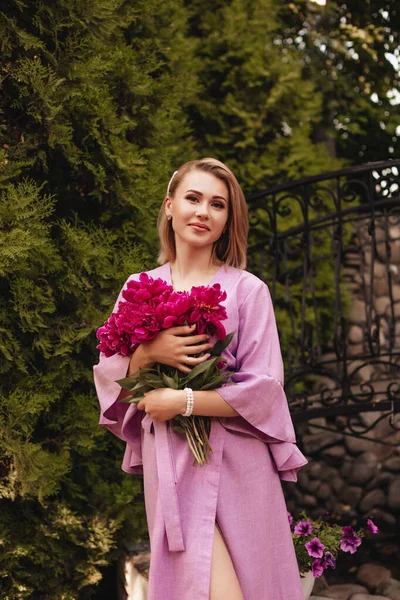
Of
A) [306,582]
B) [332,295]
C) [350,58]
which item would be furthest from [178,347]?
[350,58]

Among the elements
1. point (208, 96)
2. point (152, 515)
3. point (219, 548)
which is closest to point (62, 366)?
point (152, 515)

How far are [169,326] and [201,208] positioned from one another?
45 centimetres

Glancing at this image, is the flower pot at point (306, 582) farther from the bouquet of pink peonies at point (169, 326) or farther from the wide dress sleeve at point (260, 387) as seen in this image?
the bouquet of pink peonies at point (169, 326)

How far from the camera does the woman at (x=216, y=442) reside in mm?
2023

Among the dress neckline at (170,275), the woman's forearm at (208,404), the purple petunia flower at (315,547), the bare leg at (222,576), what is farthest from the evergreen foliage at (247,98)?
the bare leg at (222,576)

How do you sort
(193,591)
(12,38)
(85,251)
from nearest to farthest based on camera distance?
(193,591) → (12,38) → (85,251)

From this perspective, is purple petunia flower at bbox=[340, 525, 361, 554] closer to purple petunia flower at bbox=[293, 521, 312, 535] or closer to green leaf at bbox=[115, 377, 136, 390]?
purple petunia flower at bbox=[293, 521, 312, 535]

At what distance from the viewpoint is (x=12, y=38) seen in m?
2.89

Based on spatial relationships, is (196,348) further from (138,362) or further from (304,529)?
(304,529)

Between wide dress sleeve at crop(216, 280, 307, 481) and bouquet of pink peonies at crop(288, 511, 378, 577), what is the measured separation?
0.94m

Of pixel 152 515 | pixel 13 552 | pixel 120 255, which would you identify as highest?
pixel 120 255

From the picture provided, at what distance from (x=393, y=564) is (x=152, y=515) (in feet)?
8.17

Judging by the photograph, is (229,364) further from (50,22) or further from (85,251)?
(50,22)

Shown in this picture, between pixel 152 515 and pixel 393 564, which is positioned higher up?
pixel 152 515
